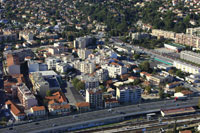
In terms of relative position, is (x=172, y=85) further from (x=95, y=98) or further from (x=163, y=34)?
(x=163, y=34)

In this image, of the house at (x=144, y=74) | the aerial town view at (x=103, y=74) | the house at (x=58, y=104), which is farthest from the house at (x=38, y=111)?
the house at (x=144, y=74)

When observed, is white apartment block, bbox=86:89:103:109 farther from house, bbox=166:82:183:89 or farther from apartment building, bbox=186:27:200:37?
apartment building, bbox=186:27:200:37

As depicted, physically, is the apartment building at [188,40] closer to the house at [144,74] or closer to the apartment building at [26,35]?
the house at [144,74]

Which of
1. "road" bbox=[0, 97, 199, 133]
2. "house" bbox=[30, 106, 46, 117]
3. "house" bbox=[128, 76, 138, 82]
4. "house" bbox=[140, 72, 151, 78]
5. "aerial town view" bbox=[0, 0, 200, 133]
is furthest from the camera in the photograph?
"house" bbox=[140, 72, 151, 78]

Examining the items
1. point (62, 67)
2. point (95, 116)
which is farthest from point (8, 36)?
point (95, 116)

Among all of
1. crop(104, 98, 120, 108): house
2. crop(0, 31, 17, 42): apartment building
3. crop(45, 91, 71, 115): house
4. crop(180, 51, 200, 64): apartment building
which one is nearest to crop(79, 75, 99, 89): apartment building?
crop(45, 91, 71, 115): house
